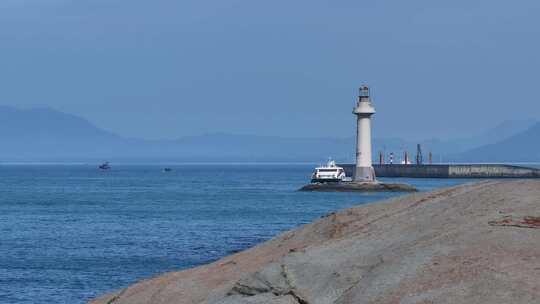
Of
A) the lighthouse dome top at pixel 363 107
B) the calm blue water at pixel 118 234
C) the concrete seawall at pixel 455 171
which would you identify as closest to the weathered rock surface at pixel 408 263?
the calm blue water at pixel 118 234

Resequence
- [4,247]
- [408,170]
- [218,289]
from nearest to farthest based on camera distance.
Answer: [218,289] < [4,247] < [408,170]

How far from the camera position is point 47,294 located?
35.5 meters

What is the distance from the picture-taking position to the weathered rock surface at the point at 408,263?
1334 cm

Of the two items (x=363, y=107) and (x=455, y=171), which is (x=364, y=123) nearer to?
(x=363, y=107)

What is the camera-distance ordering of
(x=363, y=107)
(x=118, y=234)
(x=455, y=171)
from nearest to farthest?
(x=118, y=234), (x=363, y=107), (x=455, y=171)

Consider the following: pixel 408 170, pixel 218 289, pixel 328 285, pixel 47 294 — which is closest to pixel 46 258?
pixel 47 294

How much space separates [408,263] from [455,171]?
173m

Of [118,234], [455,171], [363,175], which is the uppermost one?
[455,171]

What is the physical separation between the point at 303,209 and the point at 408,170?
101134mm

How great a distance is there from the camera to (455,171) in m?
185

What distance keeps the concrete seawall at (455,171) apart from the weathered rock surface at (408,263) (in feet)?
515

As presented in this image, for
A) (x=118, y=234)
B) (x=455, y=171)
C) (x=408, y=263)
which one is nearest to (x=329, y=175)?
(x=455, y=171)

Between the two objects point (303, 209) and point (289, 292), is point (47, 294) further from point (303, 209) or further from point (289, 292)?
point (303, 209)

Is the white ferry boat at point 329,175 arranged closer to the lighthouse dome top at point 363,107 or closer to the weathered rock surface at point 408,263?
the lighthouse dome top at point 363,107
